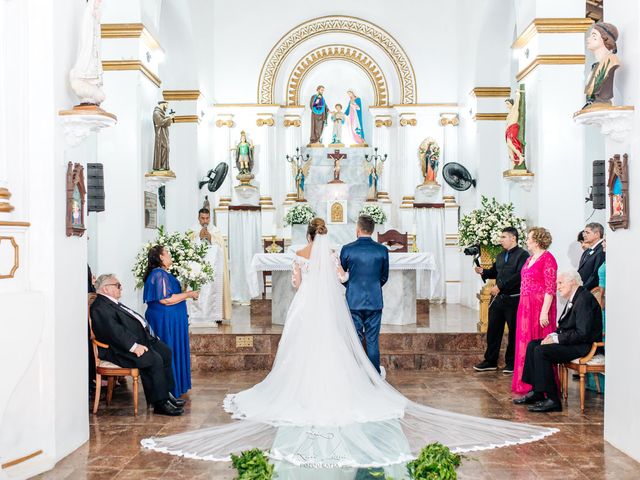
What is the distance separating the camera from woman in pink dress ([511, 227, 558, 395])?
24.8 feet

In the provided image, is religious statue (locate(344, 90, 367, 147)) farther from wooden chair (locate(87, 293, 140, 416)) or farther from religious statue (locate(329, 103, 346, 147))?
wooden chair (locate(87, 293, 140, 416))

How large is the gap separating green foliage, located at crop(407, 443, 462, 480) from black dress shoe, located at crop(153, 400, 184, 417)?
3110 mm

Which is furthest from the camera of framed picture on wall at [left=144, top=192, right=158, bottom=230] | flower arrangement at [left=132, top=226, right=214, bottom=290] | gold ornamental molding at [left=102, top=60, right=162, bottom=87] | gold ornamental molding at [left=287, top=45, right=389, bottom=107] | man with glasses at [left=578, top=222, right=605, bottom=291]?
gold ornamental molding at [left=287, top=45, right=389, bottom=107]

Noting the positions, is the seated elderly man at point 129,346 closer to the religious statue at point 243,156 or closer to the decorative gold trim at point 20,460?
the decorative gold trim at point 20,460

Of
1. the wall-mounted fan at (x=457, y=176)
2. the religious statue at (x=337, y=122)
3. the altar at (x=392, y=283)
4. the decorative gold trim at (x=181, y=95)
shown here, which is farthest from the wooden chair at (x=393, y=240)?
the decorative gold trim at (x=181, y=95)

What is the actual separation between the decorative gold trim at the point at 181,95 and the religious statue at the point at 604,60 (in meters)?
9.61

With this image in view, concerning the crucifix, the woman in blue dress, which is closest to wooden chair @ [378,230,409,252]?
the crucifix

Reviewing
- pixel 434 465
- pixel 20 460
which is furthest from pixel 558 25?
pixel 20 460

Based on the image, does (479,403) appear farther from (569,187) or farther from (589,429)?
(569,187)

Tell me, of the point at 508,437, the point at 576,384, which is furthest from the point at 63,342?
the point at 576,384

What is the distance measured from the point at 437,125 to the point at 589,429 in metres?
10.8

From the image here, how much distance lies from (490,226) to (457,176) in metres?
5.37

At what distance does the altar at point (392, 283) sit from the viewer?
10742 mm

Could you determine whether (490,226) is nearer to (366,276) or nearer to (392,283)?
(392,283)
